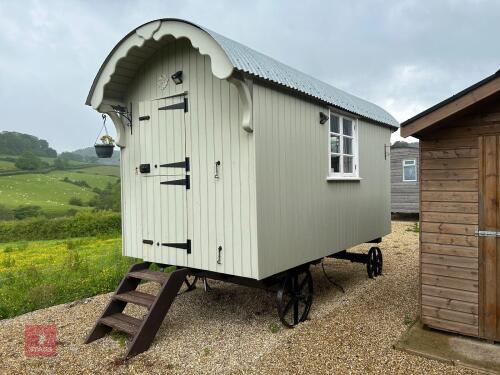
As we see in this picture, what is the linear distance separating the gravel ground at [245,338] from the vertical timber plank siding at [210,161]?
85 cm

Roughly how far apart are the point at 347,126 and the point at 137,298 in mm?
4322

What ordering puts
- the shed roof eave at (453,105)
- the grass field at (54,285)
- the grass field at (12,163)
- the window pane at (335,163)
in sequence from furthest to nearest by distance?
the grass field at (12,163) → the window pane at (335,163) → the grass field at (54,285) → the shed roof eave at (453,105)

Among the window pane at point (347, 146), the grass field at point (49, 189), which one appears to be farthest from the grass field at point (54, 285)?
the grass field at point (49, 189)

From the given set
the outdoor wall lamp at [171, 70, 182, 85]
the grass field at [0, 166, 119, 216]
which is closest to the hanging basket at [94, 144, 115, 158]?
the outdoor wall lamp at [171, 70, 182, 85]

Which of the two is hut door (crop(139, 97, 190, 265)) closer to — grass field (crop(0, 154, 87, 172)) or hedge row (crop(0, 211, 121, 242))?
→ hedge row (crop(0, 211, 121, 242))

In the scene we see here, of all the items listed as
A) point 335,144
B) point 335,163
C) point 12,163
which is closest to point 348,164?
point 335,163

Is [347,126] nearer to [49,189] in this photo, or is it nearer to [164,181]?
[164,181]

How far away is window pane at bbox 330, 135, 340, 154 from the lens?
5706mm

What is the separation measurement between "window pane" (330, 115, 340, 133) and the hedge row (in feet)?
61.6

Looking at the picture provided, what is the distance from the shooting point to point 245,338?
4.26m

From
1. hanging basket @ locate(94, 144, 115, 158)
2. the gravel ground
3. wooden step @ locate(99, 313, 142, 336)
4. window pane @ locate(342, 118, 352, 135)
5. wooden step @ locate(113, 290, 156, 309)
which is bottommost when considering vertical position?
the gravel ground

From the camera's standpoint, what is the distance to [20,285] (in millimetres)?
6684

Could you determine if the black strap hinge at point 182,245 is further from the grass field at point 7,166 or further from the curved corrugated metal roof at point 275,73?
the grass field at point 7,166

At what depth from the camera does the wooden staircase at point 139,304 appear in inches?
156
